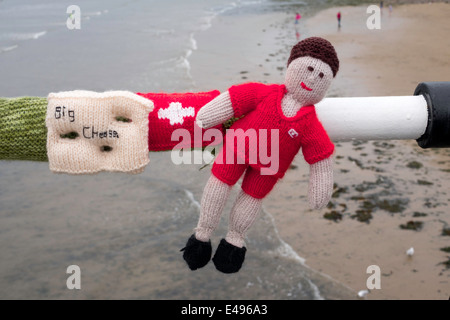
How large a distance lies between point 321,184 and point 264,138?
20cm

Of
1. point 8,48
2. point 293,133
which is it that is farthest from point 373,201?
point 8,48

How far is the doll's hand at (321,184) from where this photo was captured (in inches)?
52.8

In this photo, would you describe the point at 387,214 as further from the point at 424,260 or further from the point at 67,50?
the point at 67,50

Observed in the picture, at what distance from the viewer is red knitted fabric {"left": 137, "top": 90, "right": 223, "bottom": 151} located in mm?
1359

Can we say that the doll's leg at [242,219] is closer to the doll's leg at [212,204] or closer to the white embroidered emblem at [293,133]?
the doll's leg at [212,204]

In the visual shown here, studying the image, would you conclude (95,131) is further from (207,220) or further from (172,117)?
(207,220)

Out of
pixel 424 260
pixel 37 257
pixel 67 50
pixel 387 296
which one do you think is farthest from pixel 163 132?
pixel 67 50

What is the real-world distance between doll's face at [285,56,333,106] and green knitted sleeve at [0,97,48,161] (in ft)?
2.26

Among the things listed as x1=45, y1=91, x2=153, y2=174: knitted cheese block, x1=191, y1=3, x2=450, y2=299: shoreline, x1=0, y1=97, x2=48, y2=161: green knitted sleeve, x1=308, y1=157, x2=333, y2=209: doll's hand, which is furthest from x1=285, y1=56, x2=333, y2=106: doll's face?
x1=191, y1=3, x2=450, y2=299: shoreline

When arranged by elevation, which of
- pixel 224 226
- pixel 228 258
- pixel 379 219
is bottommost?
pixel 379 219

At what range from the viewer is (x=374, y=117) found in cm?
130

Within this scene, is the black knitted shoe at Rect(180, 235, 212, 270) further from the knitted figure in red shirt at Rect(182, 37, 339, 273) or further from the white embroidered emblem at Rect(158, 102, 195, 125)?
the white embroidered emblem at Rect(158, 102, 195, 125)

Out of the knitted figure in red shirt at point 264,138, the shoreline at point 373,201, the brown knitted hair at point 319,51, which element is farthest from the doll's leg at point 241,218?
the shoreline at point 373,201

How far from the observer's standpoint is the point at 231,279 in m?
6.62
